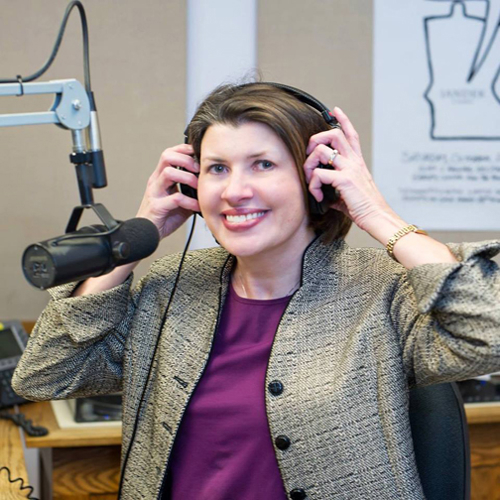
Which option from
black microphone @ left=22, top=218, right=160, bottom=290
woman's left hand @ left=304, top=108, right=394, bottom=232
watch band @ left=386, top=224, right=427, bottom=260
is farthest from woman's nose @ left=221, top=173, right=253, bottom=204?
black microphone @ left=22, top=218, right=160, bottom=290

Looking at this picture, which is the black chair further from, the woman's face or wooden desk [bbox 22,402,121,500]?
wooden desk [bbox 22,402,121,500]

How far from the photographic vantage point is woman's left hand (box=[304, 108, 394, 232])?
129 centimetres

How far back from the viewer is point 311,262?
1.37 meters

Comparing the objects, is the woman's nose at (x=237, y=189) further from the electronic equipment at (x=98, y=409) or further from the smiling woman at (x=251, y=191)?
the electronic equipment at (x=98, y=409)

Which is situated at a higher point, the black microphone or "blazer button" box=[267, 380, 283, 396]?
the black microphone

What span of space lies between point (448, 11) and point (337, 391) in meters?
1.45

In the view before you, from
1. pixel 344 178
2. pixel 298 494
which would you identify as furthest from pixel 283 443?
pixel 344 178

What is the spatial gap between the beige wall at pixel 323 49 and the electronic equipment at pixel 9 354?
3.18 feet

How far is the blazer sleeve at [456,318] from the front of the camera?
1.14m

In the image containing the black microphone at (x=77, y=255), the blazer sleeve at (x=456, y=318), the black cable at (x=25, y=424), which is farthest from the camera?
the black cable at (x=25, y=424)

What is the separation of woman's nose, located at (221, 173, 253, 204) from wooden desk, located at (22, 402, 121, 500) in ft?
2.53

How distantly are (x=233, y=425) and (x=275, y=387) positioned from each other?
10cm

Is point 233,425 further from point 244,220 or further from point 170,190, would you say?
point 170,190

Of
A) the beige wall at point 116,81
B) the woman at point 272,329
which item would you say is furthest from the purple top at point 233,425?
the beige wall at point 116,81
